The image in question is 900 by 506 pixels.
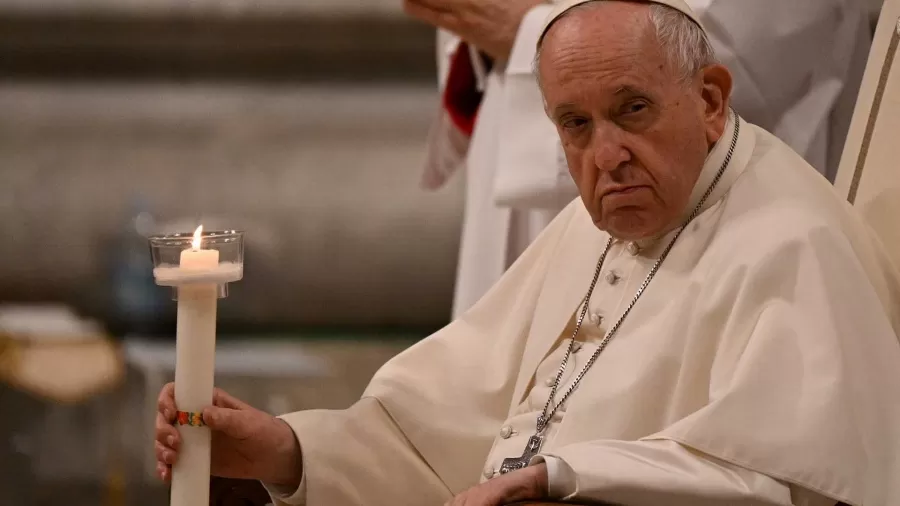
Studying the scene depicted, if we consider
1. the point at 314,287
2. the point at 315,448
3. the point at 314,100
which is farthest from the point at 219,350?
the point at 315,448

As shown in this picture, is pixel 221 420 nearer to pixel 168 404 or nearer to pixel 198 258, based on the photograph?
pixel 168 404

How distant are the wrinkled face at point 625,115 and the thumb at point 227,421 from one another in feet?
2.04

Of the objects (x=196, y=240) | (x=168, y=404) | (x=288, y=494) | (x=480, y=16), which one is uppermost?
(x=480, y=16)

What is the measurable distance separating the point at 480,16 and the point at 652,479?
5.50ft

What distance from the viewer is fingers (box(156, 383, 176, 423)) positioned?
163 cm

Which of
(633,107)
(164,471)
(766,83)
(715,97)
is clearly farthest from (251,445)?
(766,83)

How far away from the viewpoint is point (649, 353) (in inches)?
68.7

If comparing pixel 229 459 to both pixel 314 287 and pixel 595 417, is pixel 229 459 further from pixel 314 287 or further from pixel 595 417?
pixel 314 287

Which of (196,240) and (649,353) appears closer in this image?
(196,240)

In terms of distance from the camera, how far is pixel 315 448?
196 centimetres

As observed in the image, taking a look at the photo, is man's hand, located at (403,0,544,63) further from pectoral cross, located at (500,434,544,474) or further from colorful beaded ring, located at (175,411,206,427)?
colorful beaded ring, located at (175,411,206,427)

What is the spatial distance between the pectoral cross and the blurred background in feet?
10.4

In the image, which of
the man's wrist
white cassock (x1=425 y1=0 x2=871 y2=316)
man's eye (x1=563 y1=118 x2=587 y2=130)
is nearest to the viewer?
man's eye (x1=563 y1=118 x2=587 y2=130)

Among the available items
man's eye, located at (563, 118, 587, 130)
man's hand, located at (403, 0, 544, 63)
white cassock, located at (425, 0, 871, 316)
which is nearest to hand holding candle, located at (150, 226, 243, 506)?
man's eye, located at (563, 118, 587, 130)
